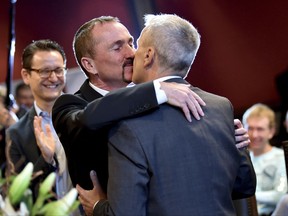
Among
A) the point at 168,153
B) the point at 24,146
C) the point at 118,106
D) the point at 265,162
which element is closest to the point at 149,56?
the point at 118,106

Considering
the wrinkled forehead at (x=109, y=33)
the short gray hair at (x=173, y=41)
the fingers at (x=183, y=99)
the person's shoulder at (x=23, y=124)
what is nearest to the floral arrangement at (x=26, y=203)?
the fingers at (x=183, y=99)

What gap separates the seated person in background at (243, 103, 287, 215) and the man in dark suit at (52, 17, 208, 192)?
2042 mm

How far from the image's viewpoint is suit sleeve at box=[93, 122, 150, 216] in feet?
6.88

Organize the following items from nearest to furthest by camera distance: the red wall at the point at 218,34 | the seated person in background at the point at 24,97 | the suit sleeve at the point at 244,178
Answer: the suit sleeve at the point at 244,178, the seated person in background at the point at 24,97, the red wall at the point at 218,34

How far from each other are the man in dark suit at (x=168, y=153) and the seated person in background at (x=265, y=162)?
88.4 inches

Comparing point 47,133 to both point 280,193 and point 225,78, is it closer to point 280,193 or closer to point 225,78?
point 280,193

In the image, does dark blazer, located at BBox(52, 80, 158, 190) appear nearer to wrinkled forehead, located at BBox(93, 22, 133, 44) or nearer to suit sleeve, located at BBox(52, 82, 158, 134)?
suit sleeve, located at BBox(52, 82, 158, 134)

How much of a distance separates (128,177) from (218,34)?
417 cm

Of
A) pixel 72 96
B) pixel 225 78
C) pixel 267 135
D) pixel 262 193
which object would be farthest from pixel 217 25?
pixel 72 96

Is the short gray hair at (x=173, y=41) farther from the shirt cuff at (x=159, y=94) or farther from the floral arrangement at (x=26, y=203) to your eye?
the floral arrangement at (x=26, y=203)

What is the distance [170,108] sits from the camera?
2.18m

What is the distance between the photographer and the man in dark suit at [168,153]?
211 centimetres

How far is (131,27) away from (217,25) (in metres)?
0.73

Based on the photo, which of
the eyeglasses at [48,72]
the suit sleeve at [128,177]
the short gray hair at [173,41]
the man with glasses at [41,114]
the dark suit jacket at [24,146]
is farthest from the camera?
the eyeglasses at [48,72]
